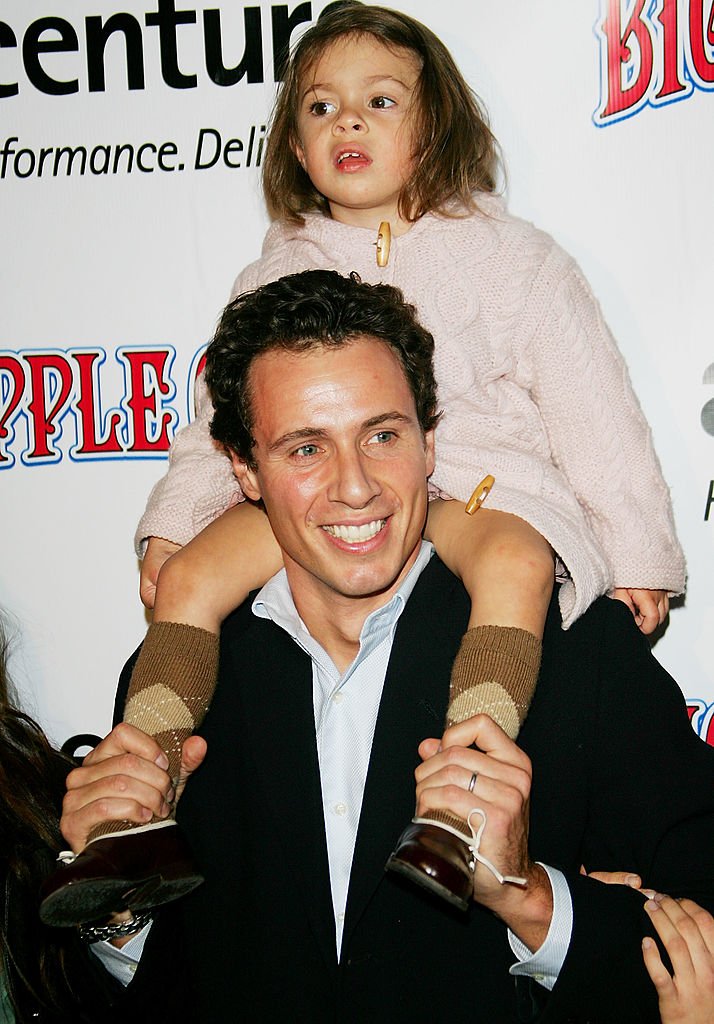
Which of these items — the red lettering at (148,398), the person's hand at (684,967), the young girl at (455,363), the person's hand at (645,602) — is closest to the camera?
the person's hand at (684,967)

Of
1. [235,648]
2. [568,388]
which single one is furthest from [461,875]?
[568,388]

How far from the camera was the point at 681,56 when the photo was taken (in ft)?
8.52

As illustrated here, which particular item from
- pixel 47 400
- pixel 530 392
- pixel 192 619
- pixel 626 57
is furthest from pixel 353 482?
pixel 626 57

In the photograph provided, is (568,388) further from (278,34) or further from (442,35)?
(278,34)

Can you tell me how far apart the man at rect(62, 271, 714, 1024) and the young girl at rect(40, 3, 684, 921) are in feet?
0.33

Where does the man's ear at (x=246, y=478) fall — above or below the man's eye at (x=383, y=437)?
below

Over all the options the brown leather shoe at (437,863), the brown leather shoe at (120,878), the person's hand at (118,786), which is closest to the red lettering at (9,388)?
the person's hand at (118,786)

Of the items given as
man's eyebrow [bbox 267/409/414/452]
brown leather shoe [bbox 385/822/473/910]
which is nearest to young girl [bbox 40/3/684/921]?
man's eyebrow [bbox 267/409/414/452]

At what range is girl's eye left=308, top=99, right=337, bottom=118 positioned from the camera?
2270 mm

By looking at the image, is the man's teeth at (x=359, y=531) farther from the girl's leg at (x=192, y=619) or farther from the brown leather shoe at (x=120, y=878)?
the brown leather shoe at (x=120, y=878)

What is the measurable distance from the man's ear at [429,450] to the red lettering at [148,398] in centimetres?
85

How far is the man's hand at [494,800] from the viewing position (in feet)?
5.44

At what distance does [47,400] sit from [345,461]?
110cm

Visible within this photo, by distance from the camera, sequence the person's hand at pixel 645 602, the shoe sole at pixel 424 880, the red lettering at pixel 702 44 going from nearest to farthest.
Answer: the shoe sole at pixel 424 880
the person's hand at pixel 645 602
the red lettering at pixel 702 44
